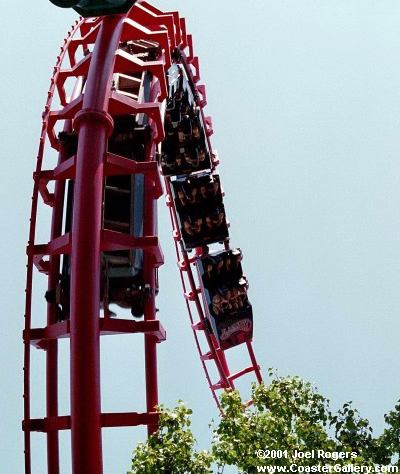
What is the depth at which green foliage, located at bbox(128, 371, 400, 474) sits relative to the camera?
23.1 ft

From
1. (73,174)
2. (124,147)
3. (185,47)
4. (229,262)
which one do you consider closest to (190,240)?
(229,262)

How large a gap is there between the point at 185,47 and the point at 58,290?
9.50 metres

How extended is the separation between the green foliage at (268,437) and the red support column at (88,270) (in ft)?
2.61

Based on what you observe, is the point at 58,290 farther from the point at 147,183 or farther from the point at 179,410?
the point at 179,410

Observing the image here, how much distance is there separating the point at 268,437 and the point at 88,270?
3.16m

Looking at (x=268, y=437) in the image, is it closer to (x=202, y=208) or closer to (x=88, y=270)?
(x=88, y=270)

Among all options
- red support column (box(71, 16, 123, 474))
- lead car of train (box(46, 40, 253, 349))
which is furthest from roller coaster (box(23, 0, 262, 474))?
lead car of train (box(46, 40, 253, 349))

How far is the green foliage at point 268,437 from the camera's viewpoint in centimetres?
704

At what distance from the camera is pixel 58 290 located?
984 centimetres

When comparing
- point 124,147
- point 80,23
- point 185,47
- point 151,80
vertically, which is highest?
point 185,47

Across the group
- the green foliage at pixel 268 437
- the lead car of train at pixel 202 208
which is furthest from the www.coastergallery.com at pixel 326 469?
the lead car of train at pixel 202 208

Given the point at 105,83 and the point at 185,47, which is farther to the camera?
the point at 185,47

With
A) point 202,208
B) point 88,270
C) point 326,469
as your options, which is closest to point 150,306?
point 88,270

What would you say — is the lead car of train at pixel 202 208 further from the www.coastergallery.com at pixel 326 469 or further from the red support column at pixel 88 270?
the www.coastergallery.com at pixel 326 469
